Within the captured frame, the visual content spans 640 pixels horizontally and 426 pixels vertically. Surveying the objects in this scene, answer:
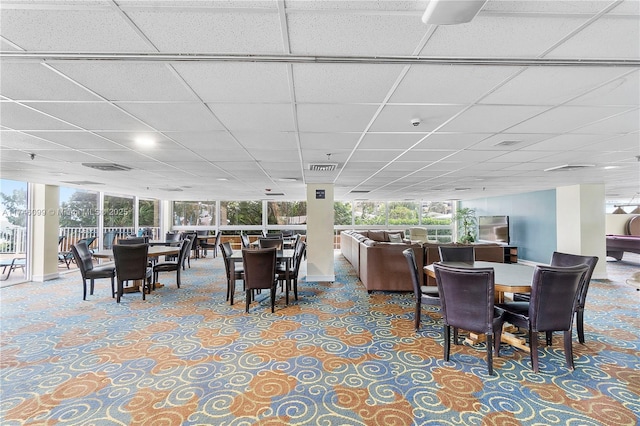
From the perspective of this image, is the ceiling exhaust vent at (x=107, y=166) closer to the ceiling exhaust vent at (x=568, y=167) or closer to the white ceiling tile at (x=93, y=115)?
the white ceiling tile at (x=93, y=115)

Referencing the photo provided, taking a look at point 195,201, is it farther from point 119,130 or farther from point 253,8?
point 253,8

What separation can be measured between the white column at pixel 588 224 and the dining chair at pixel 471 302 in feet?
19.9

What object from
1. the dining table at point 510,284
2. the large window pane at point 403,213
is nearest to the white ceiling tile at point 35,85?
the dining table at point 510,284

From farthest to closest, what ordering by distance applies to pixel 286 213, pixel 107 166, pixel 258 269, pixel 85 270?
1. pixel 286 213
2. pixel 85 270
3. pixel 107 166
4. pixel 258 269

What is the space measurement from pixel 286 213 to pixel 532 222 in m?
9.30

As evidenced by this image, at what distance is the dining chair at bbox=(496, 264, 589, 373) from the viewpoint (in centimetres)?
257

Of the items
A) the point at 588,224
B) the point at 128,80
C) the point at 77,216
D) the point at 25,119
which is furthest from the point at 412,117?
the point at 77,216

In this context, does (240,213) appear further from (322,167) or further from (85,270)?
(322,167)

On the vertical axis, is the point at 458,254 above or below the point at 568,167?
below

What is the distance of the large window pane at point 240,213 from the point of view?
12.6 m

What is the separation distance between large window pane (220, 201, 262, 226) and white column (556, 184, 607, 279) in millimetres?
10733

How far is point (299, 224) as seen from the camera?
13180 mm

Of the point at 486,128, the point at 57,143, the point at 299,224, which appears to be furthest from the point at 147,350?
the point at 299,224

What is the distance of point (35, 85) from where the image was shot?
2033 mm
